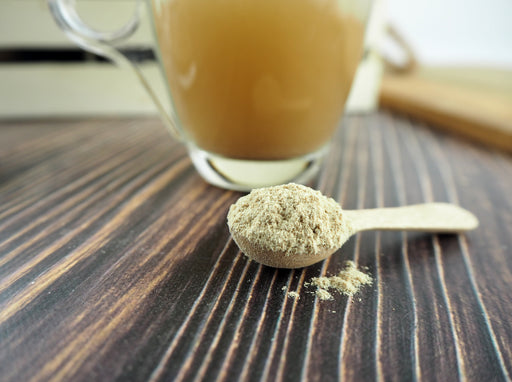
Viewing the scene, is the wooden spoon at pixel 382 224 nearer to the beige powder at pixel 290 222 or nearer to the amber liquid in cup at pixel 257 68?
the beige powder at pixel 290 222

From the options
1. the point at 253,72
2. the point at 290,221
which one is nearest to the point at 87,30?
the point at 253,72

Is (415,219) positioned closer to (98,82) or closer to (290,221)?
(290,221)

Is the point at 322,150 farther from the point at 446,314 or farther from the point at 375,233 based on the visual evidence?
the point at 446,314

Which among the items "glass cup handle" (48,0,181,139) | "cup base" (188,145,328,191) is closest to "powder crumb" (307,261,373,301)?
"cup base" (188,145,328,191)

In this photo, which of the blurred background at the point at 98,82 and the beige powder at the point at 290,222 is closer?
the beige powder at the point at 290,222

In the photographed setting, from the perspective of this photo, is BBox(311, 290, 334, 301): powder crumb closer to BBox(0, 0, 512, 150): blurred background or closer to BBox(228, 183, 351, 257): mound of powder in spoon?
BBox(228, 183, 351, 257): mound of powder in spoon

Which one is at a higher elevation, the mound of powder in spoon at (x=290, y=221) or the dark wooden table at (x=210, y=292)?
the mound of powder in spoon at (x=290, y=221)

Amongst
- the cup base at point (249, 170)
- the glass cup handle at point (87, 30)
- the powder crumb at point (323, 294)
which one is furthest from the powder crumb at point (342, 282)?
the glass cup handle at point (87, 30)
